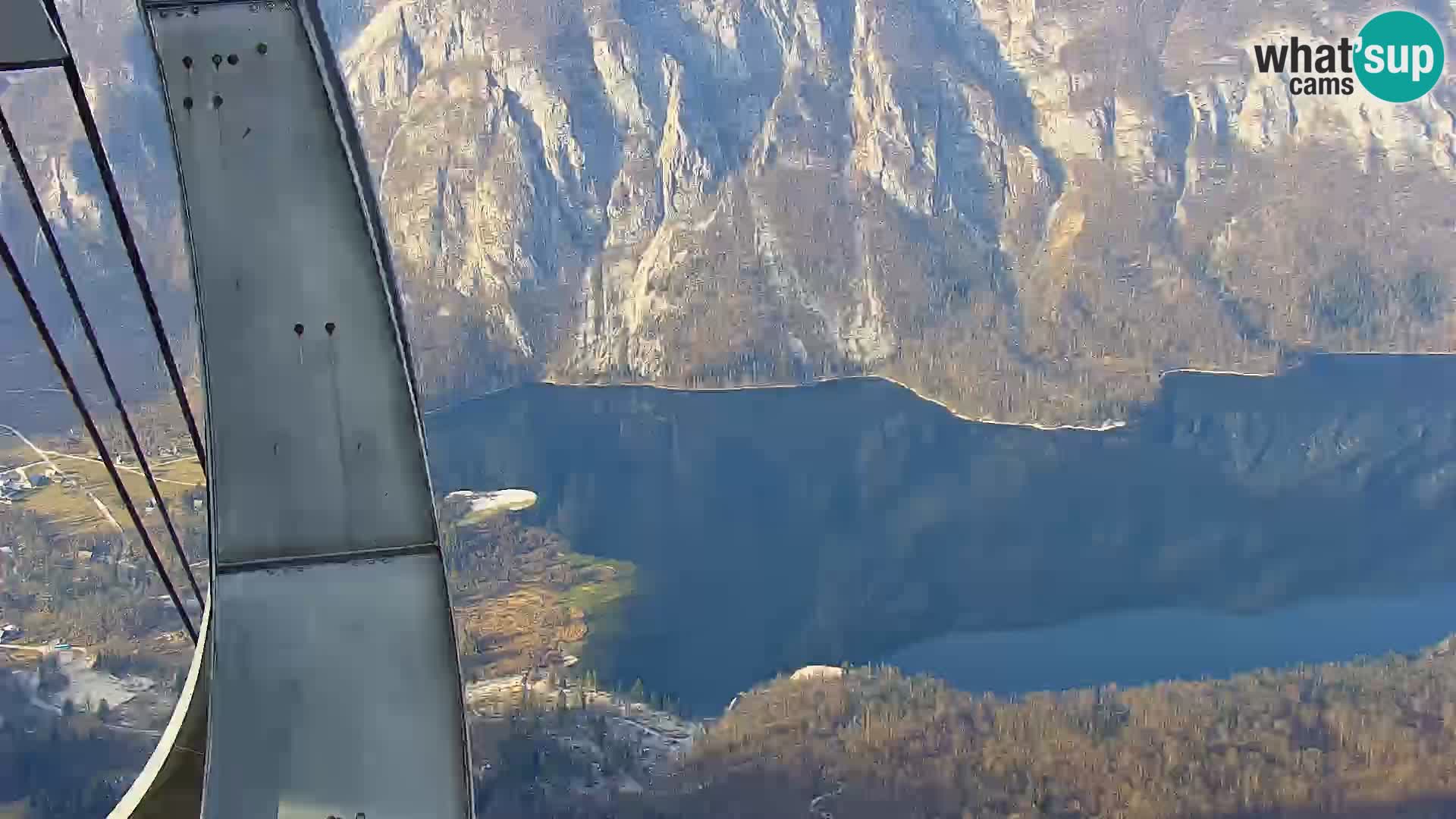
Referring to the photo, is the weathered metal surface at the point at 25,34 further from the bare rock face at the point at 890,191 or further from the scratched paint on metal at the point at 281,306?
the bare rock face at the point at 890,191

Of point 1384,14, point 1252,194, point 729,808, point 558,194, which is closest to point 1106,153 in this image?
point 1252,194

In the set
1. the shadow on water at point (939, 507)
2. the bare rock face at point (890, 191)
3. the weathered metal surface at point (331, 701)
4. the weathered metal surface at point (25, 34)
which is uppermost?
the bare rock face at point (890, 191)

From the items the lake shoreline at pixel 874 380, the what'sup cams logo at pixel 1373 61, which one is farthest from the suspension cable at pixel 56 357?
the what'sup cams logo at pixel 1373 61

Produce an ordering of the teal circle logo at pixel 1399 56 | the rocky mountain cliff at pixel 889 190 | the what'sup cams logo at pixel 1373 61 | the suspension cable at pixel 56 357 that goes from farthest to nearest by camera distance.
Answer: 1. the what'sup cams logo at pixel 1373 61
2. the teal circle logo at pixel 1399 56
3. the rocky mountain cliff at pixel 889 190
4. the suspension cable at pixel 56 357

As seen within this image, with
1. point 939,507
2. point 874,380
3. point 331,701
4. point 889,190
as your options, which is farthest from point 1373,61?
point 331,701

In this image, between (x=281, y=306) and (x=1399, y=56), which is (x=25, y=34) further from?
(x=1399, y=56)

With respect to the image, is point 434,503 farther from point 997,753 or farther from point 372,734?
point 997,753
